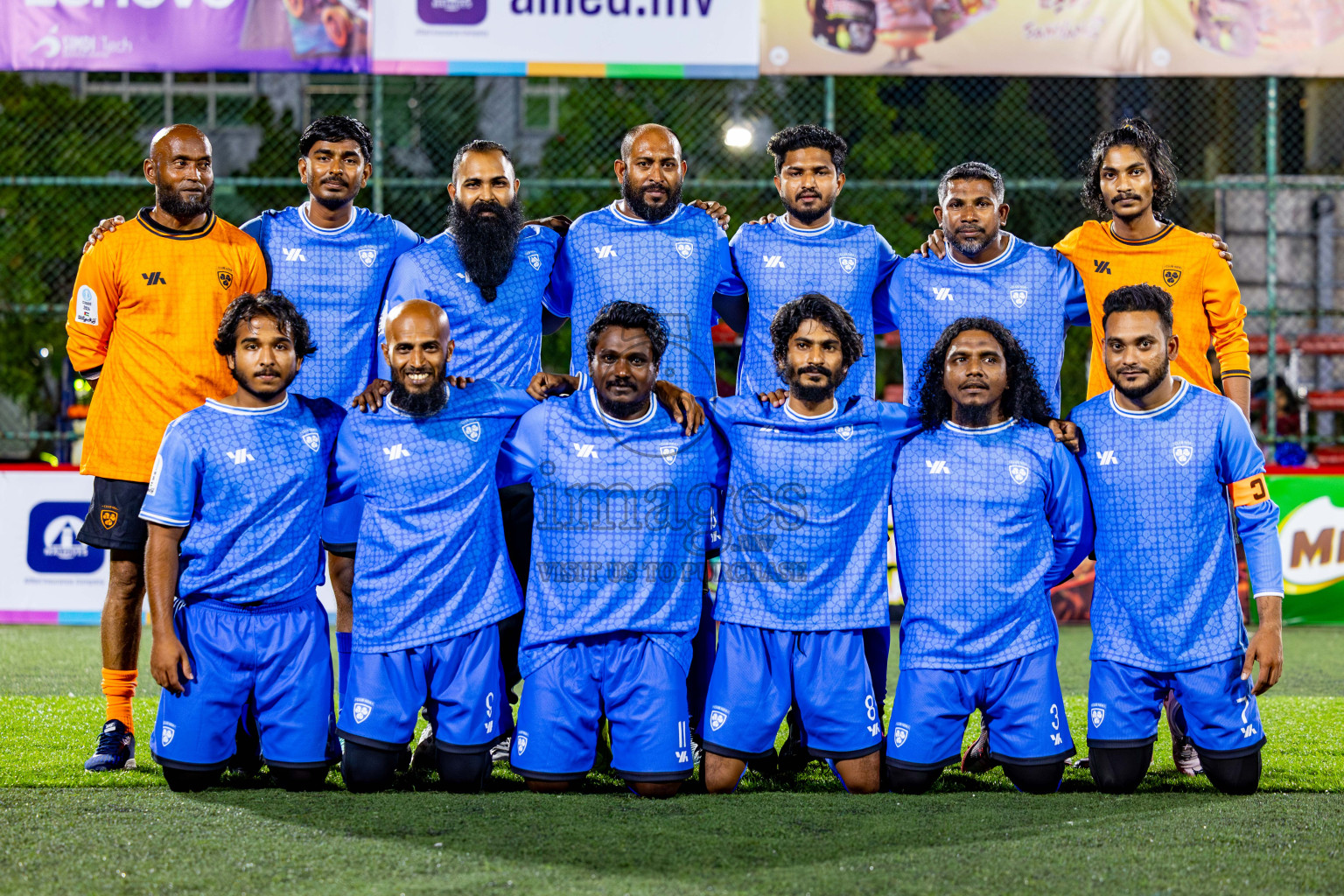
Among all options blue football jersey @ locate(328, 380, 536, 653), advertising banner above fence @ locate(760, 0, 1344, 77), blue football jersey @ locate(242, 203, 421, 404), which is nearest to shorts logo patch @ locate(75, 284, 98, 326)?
blue football jersey @ locate(242, 203, 421, 404)

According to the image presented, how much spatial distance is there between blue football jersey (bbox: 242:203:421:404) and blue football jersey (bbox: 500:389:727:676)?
901 millimetres

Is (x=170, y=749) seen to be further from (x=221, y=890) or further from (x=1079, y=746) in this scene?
(x=1079, y=746)

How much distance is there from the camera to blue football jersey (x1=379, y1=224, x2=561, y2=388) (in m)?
4.72

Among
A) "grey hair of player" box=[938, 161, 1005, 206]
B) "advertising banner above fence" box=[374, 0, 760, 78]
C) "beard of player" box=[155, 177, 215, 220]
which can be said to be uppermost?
"advertising banner above fence" box=[374, 0, 760, 78]

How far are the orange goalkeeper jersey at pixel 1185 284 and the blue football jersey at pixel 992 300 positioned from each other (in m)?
0.25

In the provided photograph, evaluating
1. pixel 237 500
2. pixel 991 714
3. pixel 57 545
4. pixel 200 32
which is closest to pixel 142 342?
pixel 237 500

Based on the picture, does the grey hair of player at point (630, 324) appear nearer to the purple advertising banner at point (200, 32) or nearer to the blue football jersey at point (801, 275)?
the blue football jersey at point (801, 275)

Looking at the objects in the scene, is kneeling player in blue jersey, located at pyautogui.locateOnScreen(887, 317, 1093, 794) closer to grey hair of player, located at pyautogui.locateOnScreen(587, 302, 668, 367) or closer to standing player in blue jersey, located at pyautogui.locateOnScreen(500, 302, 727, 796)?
standing player in blue jersey, located at pyautogui.locateOnScreen(500, 302, 727, 796)

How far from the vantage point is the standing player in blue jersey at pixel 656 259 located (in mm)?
4754

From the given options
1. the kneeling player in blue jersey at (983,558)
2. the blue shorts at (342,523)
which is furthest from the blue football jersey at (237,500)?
the kneeling player in blue jersey at (983,558)

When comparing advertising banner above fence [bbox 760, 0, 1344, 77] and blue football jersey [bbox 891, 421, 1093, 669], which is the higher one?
advertising banner above fence [bbox 760, 0, 1344, 77]

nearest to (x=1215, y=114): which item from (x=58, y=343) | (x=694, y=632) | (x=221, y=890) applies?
(x=58, y=343)

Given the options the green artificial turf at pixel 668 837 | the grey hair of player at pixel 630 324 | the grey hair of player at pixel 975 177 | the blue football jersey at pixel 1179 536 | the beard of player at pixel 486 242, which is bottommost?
the green artificial turf at pixel 668 837

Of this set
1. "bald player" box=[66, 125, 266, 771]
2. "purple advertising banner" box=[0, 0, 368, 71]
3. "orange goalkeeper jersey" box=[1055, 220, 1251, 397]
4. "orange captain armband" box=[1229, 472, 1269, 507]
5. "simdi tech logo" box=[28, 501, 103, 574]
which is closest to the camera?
"orange captain armband" box=[1229, 472, 1269, 507]
